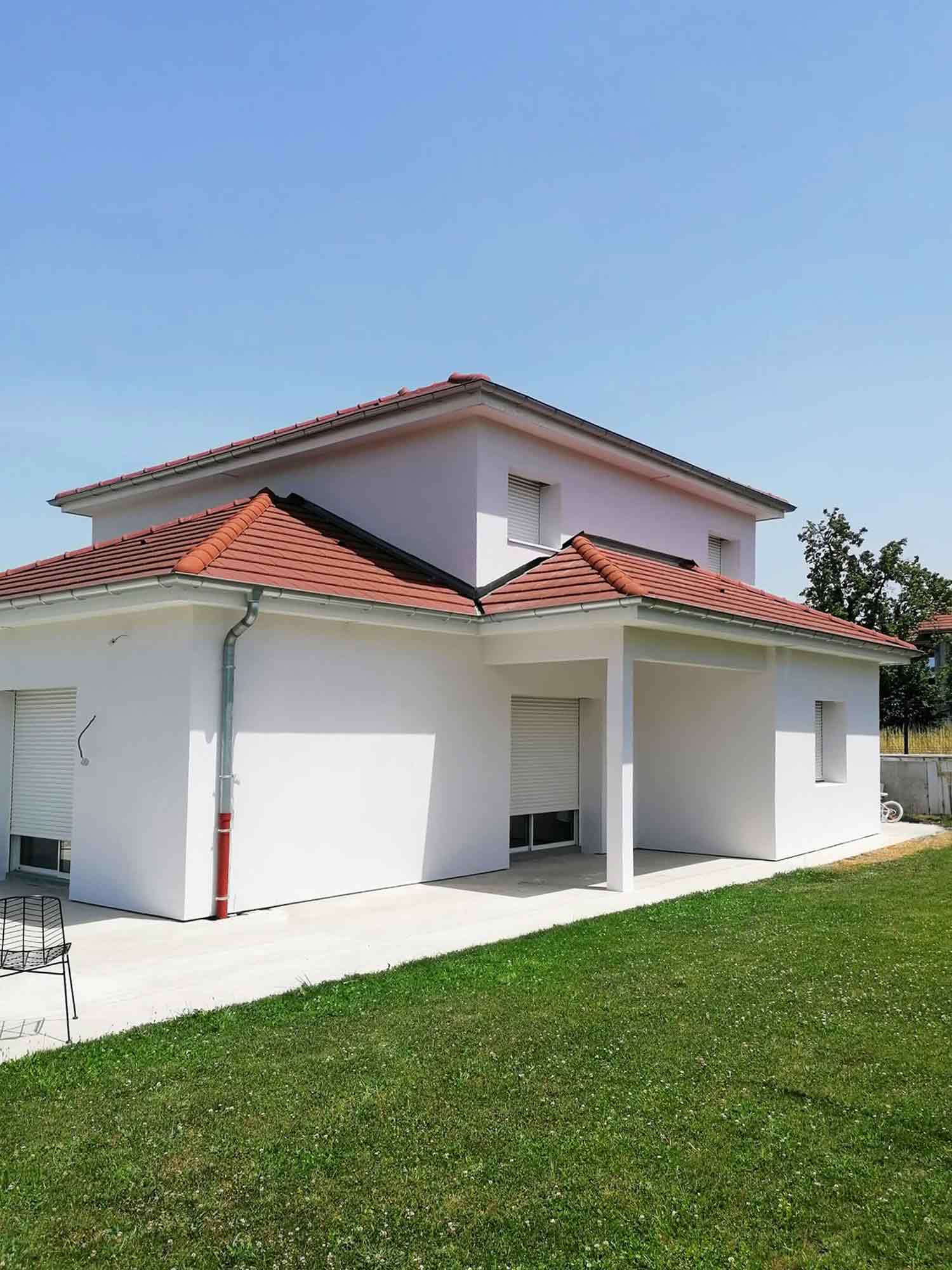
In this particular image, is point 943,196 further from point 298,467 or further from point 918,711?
point 918,711

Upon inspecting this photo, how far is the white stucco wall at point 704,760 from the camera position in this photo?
14586 mm

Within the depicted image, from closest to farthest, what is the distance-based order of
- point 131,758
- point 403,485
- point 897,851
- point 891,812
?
point 131,758
point 403,485
point 897,851
point 891,812

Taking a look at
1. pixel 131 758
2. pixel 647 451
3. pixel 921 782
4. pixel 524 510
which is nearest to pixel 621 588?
pixel 524 510

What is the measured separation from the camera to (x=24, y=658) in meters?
12.1

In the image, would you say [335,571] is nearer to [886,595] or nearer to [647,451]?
[647,451]

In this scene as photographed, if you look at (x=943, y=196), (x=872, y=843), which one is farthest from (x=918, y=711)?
(x=943, y=196)

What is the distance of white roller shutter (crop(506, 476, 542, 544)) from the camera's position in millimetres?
14656

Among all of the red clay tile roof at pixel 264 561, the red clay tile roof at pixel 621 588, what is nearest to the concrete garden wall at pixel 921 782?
the red clay tile roof at pixel 621 588

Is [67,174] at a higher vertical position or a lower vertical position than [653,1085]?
higher

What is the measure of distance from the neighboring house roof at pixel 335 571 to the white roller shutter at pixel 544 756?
7.14ft

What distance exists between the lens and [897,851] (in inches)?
612

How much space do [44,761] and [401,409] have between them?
6.66 meters

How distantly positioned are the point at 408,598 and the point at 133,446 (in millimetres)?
10589

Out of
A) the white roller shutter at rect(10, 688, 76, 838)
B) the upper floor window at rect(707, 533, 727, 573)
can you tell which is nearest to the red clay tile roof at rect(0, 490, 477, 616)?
the white roller shutter at rect(10, 688, 76, 838)
